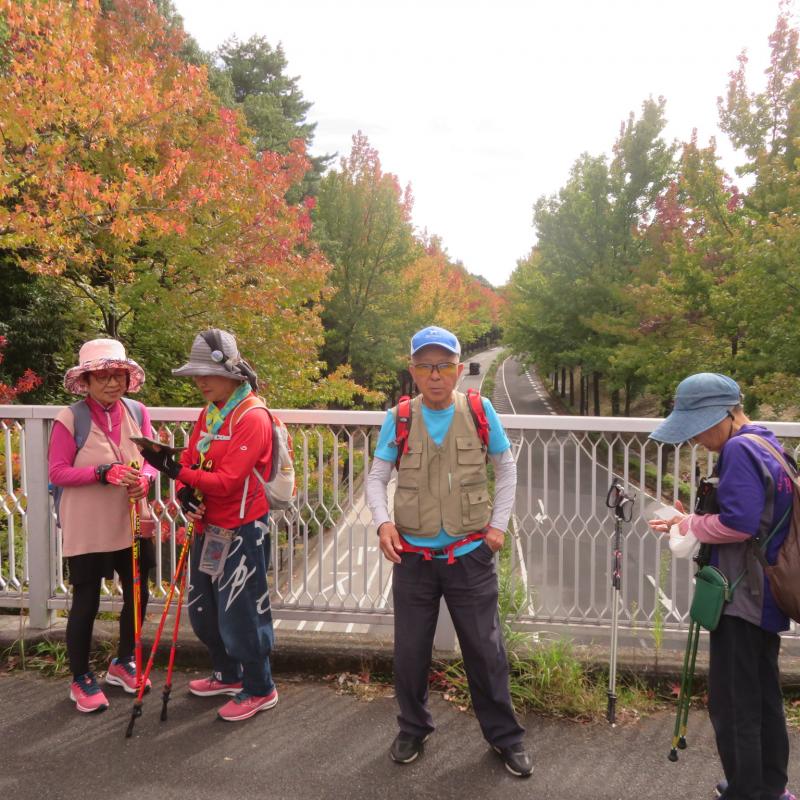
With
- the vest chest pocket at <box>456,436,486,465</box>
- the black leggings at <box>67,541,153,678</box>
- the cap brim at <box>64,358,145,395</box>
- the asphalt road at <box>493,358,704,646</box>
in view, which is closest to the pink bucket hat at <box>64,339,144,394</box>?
the cap brim at <box>64,358,145,395</box>

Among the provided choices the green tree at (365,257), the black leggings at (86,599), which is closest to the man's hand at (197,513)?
the black leggings at (86,599)

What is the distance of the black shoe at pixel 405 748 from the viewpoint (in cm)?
296

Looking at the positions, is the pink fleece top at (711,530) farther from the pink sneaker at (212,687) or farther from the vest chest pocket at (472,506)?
the pink sneaker at (212,687)

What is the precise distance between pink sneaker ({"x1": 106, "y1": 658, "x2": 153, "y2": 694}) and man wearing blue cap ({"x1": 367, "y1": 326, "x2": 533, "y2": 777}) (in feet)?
4.65

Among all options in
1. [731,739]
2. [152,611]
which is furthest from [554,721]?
[152,611]

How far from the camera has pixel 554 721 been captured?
10.9 feet

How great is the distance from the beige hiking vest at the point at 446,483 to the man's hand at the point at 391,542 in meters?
0.07

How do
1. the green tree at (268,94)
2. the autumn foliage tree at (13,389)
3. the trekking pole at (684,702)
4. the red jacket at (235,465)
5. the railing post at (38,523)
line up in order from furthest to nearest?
the green tree at (268,94) < the autumn foliage tree at (13,389) < the railing post at (38,523) < the red jacket at (235,465) < the trekking pole at (684,702)

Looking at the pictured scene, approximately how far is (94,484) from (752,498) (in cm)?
288

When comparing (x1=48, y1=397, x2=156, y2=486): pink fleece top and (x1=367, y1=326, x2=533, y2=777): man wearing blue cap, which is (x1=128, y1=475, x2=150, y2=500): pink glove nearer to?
(x1=48, y1=397, x2=156, y2=486): pink fleece top

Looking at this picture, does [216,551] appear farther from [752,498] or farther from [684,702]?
[752,498]

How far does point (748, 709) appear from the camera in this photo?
2.42m

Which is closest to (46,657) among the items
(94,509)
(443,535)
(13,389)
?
(94,509)

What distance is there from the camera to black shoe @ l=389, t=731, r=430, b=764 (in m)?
2.96
